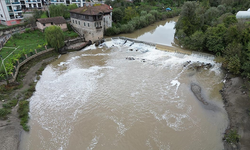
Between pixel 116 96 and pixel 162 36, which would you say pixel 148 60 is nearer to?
pixel 116 96

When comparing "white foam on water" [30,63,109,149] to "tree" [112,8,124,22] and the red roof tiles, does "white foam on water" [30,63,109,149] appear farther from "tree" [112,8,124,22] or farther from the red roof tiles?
"tree" [112,8,124,22]

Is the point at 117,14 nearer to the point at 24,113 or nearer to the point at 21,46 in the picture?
the point at 21,46

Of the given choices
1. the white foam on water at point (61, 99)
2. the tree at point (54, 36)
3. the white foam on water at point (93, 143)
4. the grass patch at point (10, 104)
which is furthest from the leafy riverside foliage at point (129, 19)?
the white foam on water at point (93, 143)

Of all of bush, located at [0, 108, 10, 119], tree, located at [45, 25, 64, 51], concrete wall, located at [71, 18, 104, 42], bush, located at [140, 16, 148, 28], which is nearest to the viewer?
bush, located at [0, 108, 10, 119]

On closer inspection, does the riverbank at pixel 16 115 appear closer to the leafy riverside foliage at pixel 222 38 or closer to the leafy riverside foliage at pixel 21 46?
the leafy riverside foliage at pixel 21 46

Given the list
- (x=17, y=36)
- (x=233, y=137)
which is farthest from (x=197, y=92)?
(x=17, y=36)

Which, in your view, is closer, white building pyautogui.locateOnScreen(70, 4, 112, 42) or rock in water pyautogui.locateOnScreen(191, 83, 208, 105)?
rock in water pyautogui.locateOnScreen(191, 83, 208, 105)

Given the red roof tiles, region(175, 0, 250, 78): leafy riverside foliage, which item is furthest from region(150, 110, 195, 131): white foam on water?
the red roof tiles
